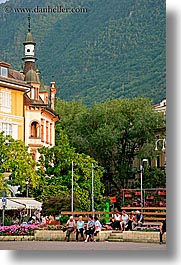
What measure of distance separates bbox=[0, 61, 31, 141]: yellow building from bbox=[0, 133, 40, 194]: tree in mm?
279

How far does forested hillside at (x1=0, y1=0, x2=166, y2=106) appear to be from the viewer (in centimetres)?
1908

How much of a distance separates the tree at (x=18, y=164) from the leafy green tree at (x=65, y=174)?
22cm

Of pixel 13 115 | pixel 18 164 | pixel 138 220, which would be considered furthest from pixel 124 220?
pixel 13 115

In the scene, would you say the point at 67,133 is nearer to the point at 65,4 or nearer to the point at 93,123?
the point at 93,123

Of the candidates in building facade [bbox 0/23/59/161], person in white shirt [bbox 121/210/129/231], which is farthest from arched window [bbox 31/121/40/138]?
person in white shirt [bbox 121/210/129/231]

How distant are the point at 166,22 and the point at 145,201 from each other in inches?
177

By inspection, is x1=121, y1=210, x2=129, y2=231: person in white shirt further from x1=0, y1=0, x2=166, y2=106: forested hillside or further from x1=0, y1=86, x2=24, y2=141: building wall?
x1=0, y1=86, x2=24, y2=141: building wall

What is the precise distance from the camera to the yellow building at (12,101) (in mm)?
20453

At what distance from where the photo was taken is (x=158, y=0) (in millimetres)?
18250

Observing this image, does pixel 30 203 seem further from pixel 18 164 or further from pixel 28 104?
pixel 28 104

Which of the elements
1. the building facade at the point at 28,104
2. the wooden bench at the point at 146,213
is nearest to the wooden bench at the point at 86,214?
the wooden bench at the point at 146,213

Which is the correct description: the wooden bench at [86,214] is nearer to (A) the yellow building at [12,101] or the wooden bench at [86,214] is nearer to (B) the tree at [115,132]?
(B) the tree at [115,132]

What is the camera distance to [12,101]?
20.5m

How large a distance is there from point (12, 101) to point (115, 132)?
8.21 feet
